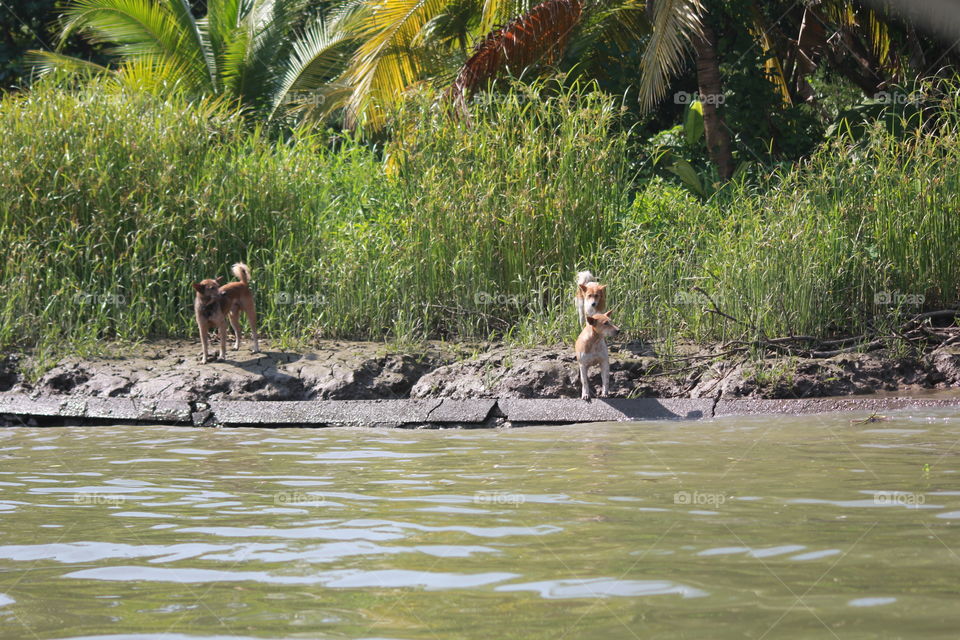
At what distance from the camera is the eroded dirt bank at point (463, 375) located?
8703 millimetres

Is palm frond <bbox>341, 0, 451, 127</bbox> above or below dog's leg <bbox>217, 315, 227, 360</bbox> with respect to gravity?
above

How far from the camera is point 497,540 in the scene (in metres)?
4.21

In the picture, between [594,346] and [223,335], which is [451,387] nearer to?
[594,346]

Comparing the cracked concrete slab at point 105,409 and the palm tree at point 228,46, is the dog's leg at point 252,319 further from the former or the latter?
the palm tree at point 228,46

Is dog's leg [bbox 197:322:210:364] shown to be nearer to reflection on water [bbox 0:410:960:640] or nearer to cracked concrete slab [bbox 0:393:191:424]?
cracked concrete slab [bbox 0:393:191:424]

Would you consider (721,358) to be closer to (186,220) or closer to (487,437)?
(487,437)

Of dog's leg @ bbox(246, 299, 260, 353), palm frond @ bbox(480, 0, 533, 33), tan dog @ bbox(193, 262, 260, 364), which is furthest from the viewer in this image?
palm frond @ bbox(480, 0, 533, 33)

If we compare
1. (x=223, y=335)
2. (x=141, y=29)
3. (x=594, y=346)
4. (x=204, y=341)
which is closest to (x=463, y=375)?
(x=594, y=346)

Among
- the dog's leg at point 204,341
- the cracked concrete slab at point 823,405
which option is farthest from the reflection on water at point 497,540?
the dog's leg at point 204,341

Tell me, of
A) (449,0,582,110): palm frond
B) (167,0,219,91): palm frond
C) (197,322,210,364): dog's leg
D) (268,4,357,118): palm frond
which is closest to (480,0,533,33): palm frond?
(449,0,582,110): palm frond

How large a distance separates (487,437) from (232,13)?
56.6 feet

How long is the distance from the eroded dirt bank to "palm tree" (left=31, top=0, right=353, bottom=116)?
12.2 metres

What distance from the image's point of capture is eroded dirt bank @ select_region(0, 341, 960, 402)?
8703 mm

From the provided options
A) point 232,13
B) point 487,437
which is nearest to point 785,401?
point 487,437
